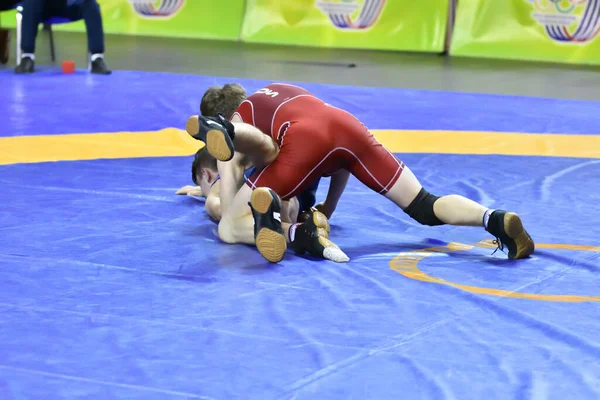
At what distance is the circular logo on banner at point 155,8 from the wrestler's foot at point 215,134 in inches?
386

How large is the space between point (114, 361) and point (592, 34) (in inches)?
369

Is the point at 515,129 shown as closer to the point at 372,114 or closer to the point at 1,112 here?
the point at 372,114

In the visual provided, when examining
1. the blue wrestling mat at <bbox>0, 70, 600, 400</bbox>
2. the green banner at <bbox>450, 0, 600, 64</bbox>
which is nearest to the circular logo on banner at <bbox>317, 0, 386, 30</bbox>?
the green banner at <bbox>450, 0, 600, 64</bbox>

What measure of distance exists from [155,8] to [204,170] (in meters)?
9.11

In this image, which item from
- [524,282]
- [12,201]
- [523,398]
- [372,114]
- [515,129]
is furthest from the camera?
[372,114]

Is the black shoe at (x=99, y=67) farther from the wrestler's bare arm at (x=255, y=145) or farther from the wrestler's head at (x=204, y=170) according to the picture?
the wrestler's bare arm at (x=255, y=145)

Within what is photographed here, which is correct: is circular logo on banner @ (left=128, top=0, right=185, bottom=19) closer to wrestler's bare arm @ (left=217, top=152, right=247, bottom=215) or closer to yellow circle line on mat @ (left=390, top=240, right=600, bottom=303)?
wrestler's bare arm @ (left=217, top=152, right=247, bottom=215)

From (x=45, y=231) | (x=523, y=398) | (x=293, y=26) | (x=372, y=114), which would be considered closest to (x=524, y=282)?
(x=523, y=398)

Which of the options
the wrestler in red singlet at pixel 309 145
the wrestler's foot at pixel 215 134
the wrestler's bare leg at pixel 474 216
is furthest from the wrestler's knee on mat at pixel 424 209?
the wrestler's foot at pixel 215 134

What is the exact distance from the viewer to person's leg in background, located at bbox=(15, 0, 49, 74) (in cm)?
863

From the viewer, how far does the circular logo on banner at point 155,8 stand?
42.1 feet

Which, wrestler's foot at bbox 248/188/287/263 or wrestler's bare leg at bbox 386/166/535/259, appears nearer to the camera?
wrestler's foot at bbox 248/188/287/263

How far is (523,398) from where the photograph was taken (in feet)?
7.57

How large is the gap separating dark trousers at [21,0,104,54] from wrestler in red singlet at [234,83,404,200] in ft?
17.9
